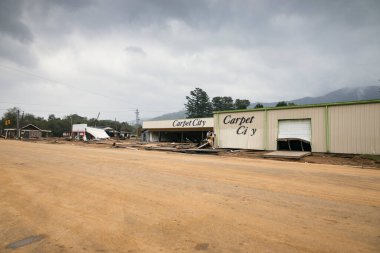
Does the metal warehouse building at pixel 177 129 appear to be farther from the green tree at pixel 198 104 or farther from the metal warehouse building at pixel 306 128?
the green tree at pixel 198 104

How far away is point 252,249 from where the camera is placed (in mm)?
3398

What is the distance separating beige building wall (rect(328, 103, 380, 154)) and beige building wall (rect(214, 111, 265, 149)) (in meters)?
5.91

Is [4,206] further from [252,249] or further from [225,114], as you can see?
[225,114]

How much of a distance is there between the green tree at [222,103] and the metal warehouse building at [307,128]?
355ft

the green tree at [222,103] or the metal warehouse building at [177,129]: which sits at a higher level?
the green tree at [222,103]

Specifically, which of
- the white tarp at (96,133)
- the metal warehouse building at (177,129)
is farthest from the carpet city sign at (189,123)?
the white tarp at (96,133)

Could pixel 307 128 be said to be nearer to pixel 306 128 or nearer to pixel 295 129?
pixel 306 128

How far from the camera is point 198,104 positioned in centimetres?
12912

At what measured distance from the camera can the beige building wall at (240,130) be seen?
78.6ft

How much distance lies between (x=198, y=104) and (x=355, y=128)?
4372 inches

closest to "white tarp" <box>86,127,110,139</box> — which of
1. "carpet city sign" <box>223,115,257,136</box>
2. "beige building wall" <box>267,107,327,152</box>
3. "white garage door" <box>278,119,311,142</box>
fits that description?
"carpet city sign" <box>223,115,257,136</box>

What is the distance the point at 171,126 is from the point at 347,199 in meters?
44.7

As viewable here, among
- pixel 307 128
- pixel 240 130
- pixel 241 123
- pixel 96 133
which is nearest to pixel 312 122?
pixel 307 128

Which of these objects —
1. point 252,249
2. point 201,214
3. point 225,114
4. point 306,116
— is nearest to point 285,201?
point 201,214
